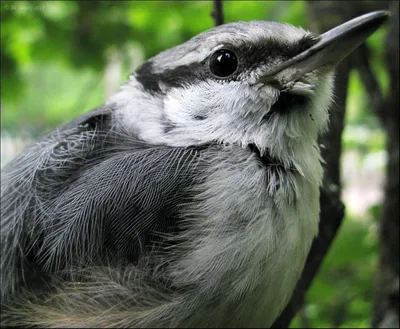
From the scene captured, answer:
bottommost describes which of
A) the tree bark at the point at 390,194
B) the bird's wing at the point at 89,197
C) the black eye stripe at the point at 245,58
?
the tree bark at the point at 390,194

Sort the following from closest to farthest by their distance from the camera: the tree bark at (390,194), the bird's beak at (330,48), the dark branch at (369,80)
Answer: the bird's beak at (330,48) → the tree bark at (390,194) → the dark branch at (369,80)

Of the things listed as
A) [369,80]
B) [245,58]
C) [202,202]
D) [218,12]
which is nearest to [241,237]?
[202,202]

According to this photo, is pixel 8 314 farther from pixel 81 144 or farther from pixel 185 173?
pixel 185 173

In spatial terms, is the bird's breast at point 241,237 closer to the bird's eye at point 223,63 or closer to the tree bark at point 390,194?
the bird's eye at point 223,63

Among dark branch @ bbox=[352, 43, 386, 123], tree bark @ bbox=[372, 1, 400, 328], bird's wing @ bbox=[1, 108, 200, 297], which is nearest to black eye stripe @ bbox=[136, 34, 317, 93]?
bird's wing @ bbox=[1, 108, 200, 297]

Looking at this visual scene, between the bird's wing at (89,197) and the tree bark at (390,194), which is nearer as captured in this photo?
the bird's wing at (89,197)

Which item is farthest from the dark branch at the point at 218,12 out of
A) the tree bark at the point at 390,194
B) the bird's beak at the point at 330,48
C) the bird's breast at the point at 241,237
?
the tree bark at the point at 390,194

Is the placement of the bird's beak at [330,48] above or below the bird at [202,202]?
above

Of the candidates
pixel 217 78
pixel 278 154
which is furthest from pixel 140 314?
pixel 217 78
